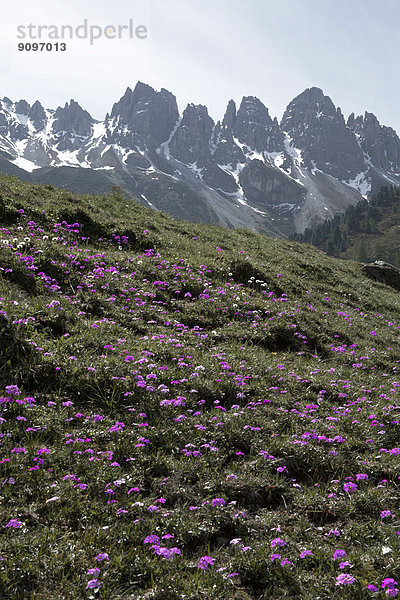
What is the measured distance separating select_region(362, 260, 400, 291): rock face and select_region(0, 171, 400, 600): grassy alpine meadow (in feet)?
51.9

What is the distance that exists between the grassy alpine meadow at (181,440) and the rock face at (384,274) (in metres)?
15.8

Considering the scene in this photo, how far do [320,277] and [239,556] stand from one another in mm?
16670

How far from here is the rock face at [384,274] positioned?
27.2 meters

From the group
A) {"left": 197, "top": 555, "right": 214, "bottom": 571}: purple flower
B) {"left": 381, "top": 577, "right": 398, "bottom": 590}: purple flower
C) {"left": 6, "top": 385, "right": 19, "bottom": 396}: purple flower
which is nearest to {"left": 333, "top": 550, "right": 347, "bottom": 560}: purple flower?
{"left": 381, "top": 577, "right": 398, "bottom": 590}: purple flower

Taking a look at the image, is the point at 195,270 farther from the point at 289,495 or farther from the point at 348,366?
the point at 289,495

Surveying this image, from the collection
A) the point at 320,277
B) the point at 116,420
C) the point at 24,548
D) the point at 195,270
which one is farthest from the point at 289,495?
the point at 320,277

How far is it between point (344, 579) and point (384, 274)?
88.0ft

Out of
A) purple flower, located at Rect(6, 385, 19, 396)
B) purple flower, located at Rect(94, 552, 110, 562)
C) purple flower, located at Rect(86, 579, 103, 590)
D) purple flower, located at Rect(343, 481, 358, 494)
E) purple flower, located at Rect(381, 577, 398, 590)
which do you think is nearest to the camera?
purple flower, located at Rect(86, 579, 103, 590)

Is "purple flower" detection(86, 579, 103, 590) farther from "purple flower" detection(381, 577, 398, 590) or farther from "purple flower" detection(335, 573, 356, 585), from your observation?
"purple flower" detection(381, 577, 398, 590)

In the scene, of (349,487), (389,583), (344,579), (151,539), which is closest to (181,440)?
(151,539)

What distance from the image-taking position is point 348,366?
35.1ft

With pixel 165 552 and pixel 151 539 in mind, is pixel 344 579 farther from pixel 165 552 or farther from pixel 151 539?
pixel 151 539

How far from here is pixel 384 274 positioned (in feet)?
90.5

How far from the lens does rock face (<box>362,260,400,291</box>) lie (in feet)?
89.4
